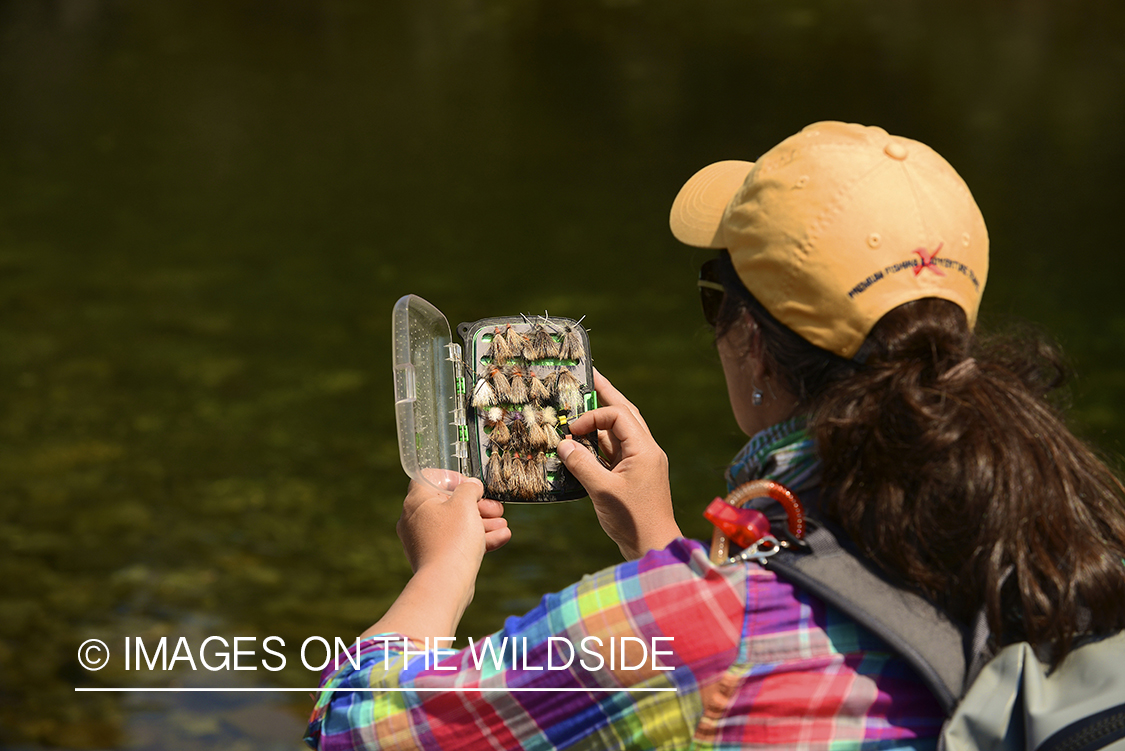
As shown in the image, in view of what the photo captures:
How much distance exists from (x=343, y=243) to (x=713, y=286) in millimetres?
7378

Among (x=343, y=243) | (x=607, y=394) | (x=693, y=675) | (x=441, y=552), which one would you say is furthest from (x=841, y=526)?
(x=343, y=243)

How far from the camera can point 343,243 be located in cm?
848

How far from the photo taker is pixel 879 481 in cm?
116

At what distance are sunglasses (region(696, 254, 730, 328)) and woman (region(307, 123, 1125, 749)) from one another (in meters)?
0.03

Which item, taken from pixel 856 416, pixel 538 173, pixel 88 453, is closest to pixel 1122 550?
pixel 856 416

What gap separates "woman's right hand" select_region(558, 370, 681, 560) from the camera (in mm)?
1705

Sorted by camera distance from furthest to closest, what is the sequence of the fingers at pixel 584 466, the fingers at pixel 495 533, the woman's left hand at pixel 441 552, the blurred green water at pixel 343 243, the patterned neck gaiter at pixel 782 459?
1. the blurred green water at pixel 343 243
2. the fingers at pixel 584 466
3. the fingers at pixel 495 533
4. the woman's left hand at pixel 441 552
5. the patterned neck gaiter at pixel 782 459

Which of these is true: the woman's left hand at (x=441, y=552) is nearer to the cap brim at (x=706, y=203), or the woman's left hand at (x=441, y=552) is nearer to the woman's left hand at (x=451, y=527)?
the woman's left hand at (x=451, y=527)

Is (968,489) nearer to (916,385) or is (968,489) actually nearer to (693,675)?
(916,385)

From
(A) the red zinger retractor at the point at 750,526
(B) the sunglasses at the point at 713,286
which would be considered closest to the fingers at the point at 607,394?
(B) the sunglasses at the point at 713,286

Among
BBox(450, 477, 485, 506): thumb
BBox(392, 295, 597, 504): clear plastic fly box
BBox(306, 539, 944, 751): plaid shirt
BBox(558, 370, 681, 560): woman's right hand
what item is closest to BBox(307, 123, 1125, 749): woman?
BBox(306, 539, 944, 751): plaid shirt

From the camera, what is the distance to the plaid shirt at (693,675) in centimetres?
114

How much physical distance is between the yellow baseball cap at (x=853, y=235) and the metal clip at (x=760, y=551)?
0.75 ft

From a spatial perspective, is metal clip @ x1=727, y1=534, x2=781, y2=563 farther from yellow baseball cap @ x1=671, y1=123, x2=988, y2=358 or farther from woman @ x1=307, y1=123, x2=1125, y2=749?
yellow baseball cap @ x1=671, y1=123, x2=988, y2=358
